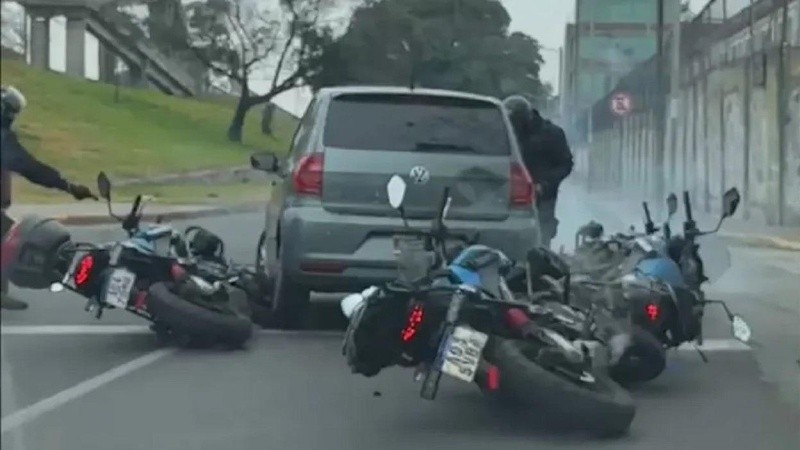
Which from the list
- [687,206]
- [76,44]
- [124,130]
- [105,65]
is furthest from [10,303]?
[687,206]

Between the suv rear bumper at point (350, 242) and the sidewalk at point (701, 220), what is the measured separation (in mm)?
362

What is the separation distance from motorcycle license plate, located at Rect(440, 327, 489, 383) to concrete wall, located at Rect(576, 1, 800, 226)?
1146mm

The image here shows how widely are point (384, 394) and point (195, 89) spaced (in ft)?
7.71

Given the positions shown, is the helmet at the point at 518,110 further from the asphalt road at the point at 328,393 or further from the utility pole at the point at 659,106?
the asphalt road at the point at 328,393

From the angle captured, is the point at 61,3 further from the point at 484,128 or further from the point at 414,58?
the point at 484,128

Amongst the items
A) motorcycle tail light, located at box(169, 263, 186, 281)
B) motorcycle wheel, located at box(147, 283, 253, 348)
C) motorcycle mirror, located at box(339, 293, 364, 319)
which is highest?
motorcycle tail light, located at box(169, 263, 186, 281)


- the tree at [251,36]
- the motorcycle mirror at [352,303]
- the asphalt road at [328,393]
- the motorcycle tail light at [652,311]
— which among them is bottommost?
the asphalt road at [328,393]

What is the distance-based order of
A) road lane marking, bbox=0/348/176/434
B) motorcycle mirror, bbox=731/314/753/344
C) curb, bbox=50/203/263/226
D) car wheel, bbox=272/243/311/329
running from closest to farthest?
1. road lane marking, bbox=0/348/176/434
2. curb, bbox=50/203/263/226
3. motorcycle mirror, bbox=731/314/753/344
4. car wheel, bbox=272/243/311/329

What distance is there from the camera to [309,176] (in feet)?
27.4

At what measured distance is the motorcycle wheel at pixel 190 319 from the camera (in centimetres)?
925

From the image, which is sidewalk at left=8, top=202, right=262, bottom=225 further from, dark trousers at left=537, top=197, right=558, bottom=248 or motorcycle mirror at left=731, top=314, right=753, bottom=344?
motorcycle mirror at left=731, top=314, right=753, bottom=344

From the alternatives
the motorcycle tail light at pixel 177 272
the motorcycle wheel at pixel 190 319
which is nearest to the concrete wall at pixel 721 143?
the motorcycle wheel at pixel 190 319

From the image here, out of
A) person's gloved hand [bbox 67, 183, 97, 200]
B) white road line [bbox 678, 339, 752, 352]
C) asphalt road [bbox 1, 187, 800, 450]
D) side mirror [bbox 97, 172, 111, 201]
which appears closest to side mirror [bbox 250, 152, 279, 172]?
asphalt road [bbox 1, 187, 800, 450]

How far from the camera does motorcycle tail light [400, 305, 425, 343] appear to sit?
698cm
